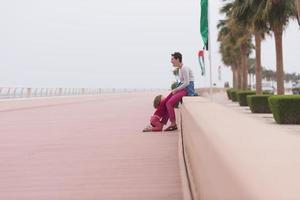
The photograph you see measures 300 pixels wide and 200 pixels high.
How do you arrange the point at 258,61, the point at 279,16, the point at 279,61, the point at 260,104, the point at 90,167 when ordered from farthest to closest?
the point at 258,61
the point at 279,16
the point at 279,61
the point at 260,104
the point at 90,167

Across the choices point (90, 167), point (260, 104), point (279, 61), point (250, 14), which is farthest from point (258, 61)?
point (90, 167)

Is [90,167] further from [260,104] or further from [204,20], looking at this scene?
[260,104]

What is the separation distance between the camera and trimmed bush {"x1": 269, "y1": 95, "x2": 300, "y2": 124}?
61.3 feet

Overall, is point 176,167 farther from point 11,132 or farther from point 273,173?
point 11,132

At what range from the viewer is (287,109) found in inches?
742

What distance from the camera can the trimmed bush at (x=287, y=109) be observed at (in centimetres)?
1868

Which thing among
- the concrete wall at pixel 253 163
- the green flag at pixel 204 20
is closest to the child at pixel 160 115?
the green flag at pixel 204 20

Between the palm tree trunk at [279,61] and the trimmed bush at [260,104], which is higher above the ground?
the palm tree trunk at [279,61]

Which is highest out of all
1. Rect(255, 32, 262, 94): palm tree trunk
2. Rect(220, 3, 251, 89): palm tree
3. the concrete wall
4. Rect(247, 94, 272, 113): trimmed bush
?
Rect(220, 3, 251, 89): palm tree

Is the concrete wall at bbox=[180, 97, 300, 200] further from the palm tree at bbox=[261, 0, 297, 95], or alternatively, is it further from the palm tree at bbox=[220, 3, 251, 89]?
the palm tree at bbox=[220, 3, 251, 89]

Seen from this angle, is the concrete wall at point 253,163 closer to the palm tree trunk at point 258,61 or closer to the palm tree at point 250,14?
the palm tree at point 250,14

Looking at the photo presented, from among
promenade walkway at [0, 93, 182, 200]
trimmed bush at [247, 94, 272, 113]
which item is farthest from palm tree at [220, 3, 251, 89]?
promenade walkway at [0, 93, 182, 200]

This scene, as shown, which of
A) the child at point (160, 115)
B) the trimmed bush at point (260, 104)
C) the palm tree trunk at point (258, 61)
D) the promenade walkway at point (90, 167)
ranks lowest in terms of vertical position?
the trimmed bush at point (260, 104)

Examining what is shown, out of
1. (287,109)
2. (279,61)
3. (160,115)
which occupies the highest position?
(279,61)
